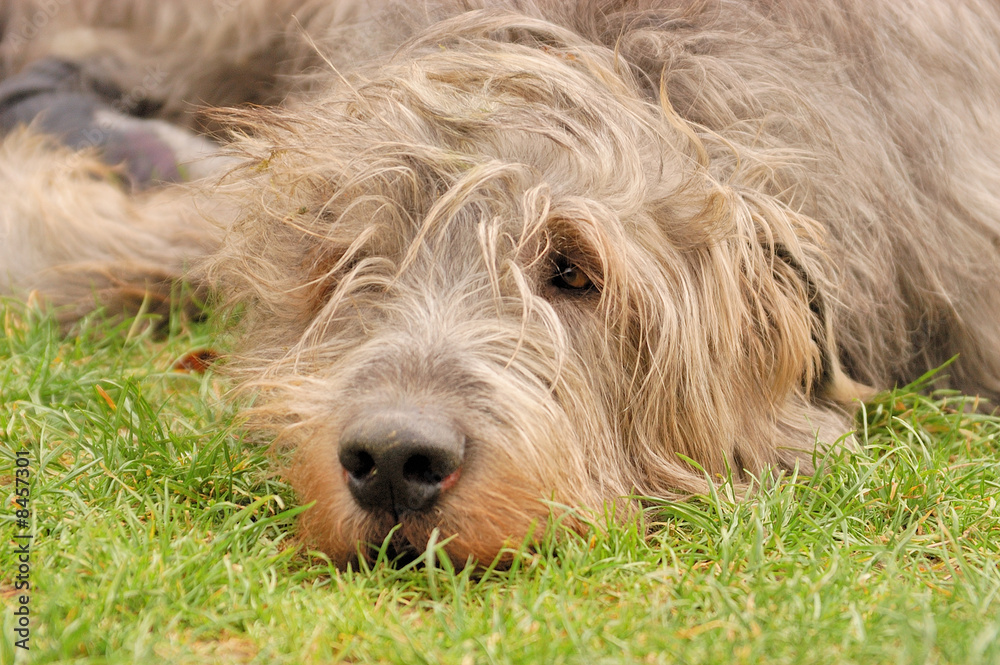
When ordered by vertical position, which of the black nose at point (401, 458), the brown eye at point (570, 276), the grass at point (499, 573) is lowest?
the grass at point (499, 573)

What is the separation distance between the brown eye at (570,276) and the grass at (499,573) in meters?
0.67

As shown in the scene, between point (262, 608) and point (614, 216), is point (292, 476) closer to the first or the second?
point (262, 608)

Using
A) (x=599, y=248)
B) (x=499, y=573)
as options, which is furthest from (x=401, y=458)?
(x=599, y=248)

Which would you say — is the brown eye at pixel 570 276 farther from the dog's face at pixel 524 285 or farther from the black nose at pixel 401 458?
the black nose at pixel 401 458

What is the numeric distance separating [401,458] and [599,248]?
823 millimetres

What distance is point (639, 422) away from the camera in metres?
3.10

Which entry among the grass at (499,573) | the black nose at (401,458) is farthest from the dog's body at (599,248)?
the grass at (499,573)

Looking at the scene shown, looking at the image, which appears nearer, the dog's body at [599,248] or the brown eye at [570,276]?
the dog's body at [599,248]

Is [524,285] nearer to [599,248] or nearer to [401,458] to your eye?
[599,248]

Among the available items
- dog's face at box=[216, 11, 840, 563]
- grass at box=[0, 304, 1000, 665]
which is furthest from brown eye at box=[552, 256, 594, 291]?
grass at box=[0, 304, 1000, 665]

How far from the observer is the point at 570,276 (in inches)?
123

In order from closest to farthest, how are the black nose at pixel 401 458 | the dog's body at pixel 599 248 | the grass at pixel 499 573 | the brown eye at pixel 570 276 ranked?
the grass at pixel 499 573
the black nose at pixel 401 458
the dog's body at pixel 599 248
the brown eye at pixel 570 276

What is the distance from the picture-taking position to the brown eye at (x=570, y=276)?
310cm

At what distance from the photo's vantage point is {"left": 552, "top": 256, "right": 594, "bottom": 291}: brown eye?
10.2 ft
